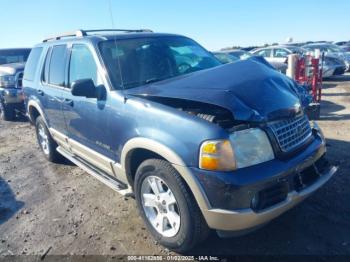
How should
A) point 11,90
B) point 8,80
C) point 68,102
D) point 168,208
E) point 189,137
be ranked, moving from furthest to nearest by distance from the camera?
point 8,80 < point 11,90 < point 68,102 < point 168,208 < point 189,137

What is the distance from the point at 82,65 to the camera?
13.4ft

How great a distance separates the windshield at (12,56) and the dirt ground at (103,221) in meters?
8.24

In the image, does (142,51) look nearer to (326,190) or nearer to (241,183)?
(241,183)

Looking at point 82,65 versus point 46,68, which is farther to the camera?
point 46,68

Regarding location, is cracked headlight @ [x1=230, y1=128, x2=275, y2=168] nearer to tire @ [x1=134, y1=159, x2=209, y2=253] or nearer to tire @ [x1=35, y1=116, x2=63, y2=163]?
tire @ [x1=134, y1=159, x2=209, y2=253]

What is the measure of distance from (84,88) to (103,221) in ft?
5.00

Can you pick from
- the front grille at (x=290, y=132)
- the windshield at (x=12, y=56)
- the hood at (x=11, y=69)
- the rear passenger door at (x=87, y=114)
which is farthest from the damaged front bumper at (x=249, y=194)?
the windshield at (x=12, y=56)

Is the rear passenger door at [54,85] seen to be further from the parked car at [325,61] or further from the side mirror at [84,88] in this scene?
the parked car at [325,61]

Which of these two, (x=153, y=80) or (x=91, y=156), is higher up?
(x=153, y=80)

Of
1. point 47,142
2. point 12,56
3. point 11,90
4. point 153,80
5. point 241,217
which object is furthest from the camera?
point 12,56

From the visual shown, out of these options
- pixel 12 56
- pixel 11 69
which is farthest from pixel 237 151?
pixel 12 56

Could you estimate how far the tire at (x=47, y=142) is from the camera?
220 inches

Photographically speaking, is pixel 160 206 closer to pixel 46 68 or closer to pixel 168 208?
pixel 168 208

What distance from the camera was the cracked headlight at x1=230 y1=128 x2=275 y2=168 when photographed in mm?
2566
